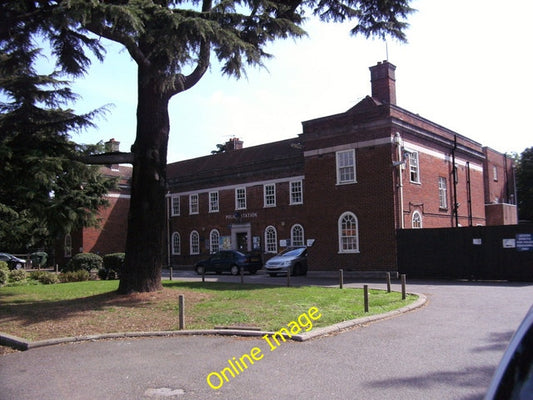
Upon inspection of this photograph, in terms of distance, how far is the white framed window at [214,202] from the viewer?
3853 cm

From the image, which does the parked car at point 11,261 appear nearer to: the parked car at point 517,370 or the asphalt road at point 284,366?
the asphalt road at point 284,366

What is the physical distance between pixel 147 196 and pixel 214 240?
78.5 feet

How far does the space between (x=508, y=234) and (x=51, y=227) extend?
58.4 feet

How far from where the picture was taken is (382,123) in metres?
23.5

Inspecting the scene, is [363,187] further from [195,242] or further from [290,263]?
[195,242]

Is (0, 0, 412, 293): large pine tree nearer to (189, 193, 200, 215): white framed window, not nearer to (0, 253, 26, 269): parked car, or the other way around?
(189, 193, 200, 215): white framed window

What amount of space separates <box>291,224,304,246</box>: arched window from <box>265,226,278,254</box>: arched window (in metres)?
1.53

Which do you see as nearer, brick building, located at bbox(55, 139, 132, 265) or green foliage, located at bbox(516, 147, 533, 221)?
brick building, located at bbox(55, 139, 132, 265)

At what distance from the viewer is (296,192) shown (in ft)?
110

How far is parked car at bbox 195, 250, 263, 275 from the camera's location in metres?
29.7

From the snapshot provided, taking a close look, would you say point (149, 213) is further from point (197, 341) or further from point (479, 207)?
point (479, 207)

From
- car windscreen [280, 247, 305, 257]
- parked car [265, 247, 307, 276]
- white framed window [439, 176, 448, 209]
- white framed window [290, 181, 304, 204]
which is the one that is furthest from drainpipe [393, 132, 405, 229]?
white framed window [290, 181, 304, 204]

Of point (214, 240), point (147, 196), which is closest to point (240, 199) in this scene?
point (214, 240)

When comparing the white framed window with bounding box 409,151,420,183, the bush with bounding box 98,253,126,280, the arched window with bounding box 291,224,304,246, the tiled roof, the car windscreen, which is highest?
the tiled roof
